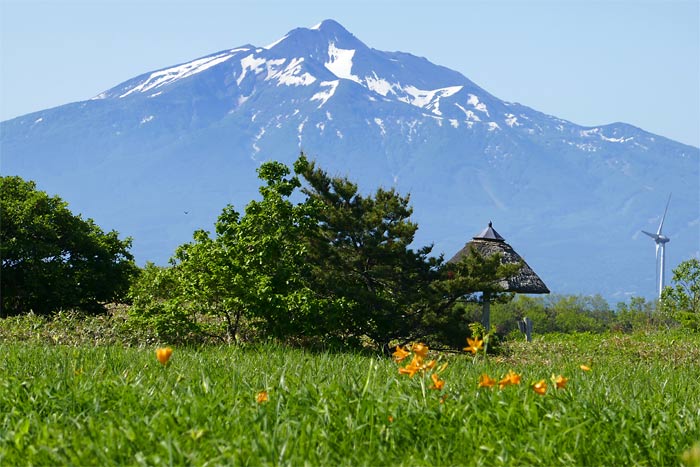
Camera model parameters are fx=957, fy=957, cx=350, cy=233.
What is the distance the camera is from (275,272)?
44.7 feet

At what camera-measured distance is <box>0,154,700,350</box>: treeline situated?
13.4 meters

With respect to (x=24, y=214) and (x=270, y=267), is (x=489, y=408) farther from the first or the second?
(x=24, y=214)

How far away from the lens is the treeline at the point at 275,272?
13.4 metres

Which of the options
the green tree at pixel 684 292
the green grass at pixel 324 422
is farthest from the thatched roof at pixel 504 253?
the green grass at pixel 324 422

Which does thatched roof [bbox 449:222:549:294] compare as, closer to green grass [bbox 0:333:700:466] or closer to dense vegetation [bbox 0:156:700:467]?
dense vegetation [bbox 0:156:700:467]

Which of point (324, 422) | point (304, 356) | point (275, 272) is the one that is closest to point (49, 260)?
point (275, 272)

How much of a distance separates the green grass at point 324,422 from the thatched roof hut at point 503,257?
16003mm

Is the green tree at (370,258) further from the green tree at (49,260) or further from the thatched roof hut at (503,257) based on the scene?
the thatched roof hut at (503,257)

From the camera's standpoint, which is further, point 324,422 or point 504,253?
point 504,253

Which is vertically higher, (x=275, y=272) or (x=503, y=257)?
(x=275, y=272)

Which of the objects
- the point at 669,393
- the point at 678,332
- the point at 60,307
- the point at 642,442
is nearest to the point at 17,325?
the point at 60,307

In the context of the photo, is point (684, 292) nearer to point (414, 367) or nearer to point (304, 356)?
point (304, 356)

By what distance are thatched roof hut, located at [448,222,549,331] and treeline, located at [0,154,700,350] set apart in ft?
14.6

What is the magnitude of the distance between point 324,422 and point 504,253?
19185 mm
